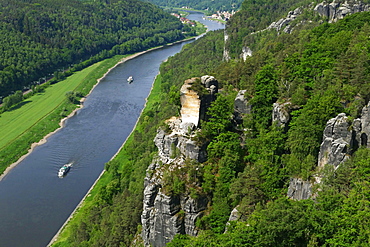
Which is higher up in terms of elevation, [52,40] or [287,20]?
[287,20]

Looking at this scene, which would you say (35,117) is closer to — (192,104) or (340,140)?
(192,104)

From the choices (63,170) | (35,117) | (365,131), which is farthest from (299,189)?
(35,117)

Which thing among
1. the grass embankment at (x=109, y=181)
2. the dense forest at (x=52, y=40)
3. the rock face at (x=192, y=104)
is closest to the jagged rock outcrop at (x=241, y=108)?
the rock face at (x=192, y=104)

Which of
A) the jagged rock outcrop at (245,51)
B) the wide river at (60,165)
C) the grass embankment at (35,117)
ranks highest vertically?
the jagged rock outcrop at (245,51)

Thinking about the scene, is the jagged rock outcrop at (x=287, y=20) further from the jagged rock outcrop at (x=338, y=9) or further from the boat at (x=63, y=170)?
the boat at (x=63, y=170)

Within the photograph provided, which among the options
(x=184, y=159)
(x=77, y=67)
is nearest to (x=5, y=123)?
(x=77, y=67)
